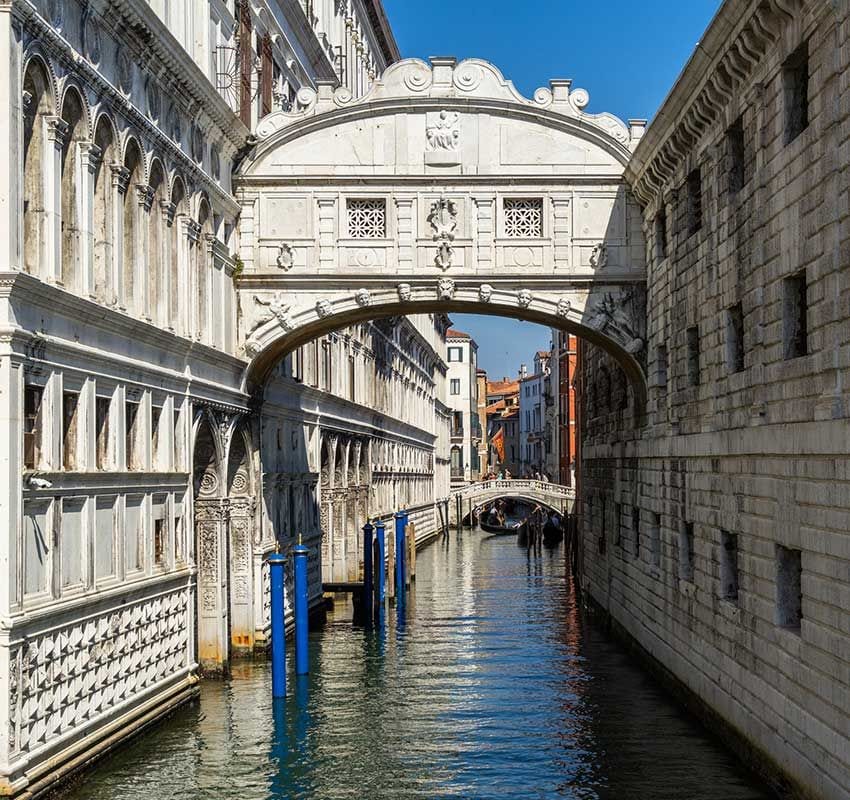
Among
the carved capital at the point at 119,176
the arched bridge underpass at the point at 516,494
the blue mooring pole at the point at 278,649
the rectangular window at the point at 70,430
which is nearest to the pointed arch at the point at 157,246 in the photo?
the carved capital at the point at 119,176

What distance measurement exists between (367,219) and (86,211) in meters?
7.14

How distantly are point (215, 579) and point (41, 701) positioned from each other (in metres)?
7.51

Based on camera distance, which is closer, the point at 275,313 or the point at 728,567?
the point at 728,567

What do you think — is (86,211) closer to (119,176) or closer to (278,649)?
(119,176)

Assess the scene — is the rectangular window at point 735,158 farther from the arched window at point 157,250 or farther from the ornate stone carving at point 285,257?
the ornate stone carving at point 285,257

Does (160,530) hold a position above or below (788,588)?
above

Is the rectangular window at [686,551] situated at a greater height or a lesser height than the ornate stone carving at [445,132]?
lesser

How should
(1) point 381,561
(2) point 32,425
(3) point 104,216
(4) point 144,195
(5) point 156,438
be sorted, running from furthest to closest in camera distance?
(1) point 381,561, (5) point 156,438, (4) point 144,195, (3) point 104,216, (2) point 32,425

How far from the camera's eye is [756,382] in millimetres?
13648

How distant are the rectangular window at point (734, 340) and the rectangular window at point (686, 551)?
10.0ft

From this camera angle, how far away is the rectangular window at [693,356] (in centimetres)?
1750

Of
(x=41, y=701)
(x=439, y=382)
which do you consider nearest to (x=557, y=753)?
(x=41, y=701)

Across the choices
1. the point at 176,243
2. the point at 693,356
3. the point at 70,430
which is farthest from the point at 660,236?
the point at 70,430

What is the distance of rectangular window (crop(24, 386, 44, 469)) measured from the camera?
12125mm
